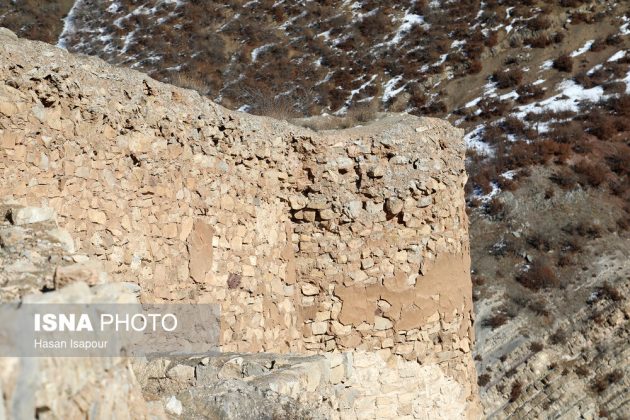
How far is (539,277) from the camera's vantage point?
15.7 metres

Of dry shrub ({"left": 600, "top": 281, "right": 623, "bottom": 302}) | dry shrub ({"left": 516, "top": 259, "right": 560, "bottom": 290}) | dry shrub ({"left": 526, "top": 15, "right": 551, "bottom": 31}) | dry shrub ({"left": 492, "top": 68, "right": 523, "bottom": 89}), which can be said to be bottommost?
dry shrub ({"left": 600, "top": 281, "right": 623, "bottom": 302})

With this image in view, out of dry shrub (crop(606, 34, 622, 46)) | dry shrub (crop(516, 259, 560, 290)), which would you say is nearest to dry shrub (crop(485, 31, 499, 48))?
dry shrub (crop(606, 34, 622, 46))

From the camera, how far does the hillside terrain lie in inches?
568

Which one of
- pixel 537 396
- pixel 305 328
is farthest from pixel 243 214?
pixel 537 396

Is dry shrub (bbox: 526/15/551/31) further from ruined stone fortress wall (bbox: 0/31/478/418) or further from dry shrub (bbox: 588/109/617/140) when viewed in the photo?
ruined stone fortress wall (bbox: 0/31/478/418)

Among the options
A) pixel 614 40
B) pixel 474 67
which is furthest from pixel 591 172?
pixel 614 40

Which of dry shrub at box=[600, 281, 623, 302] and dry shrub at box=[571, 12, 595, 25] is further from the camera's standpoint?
dry shrub at box=[571, 12, 595, 25]

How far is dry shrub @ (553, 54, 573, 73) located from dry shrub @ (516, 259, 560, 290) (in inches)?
378

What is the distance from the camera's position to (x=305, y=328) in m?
6.92

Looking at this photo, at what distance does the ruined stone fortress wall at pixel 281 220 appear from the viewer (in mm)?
5035

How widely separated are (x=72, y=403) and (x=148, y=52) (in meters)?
23.6

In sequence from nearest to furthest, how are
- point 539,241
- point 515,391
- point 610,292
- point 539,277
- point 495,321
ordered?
1. point 515,391
2. point 610,292
3. point 495,321
4. point 539,277
5. point 539,241

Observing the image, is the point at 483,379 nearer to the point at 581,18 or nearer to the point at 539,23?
the point at 539,23

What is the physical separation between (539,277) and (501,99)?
27.8 feet
